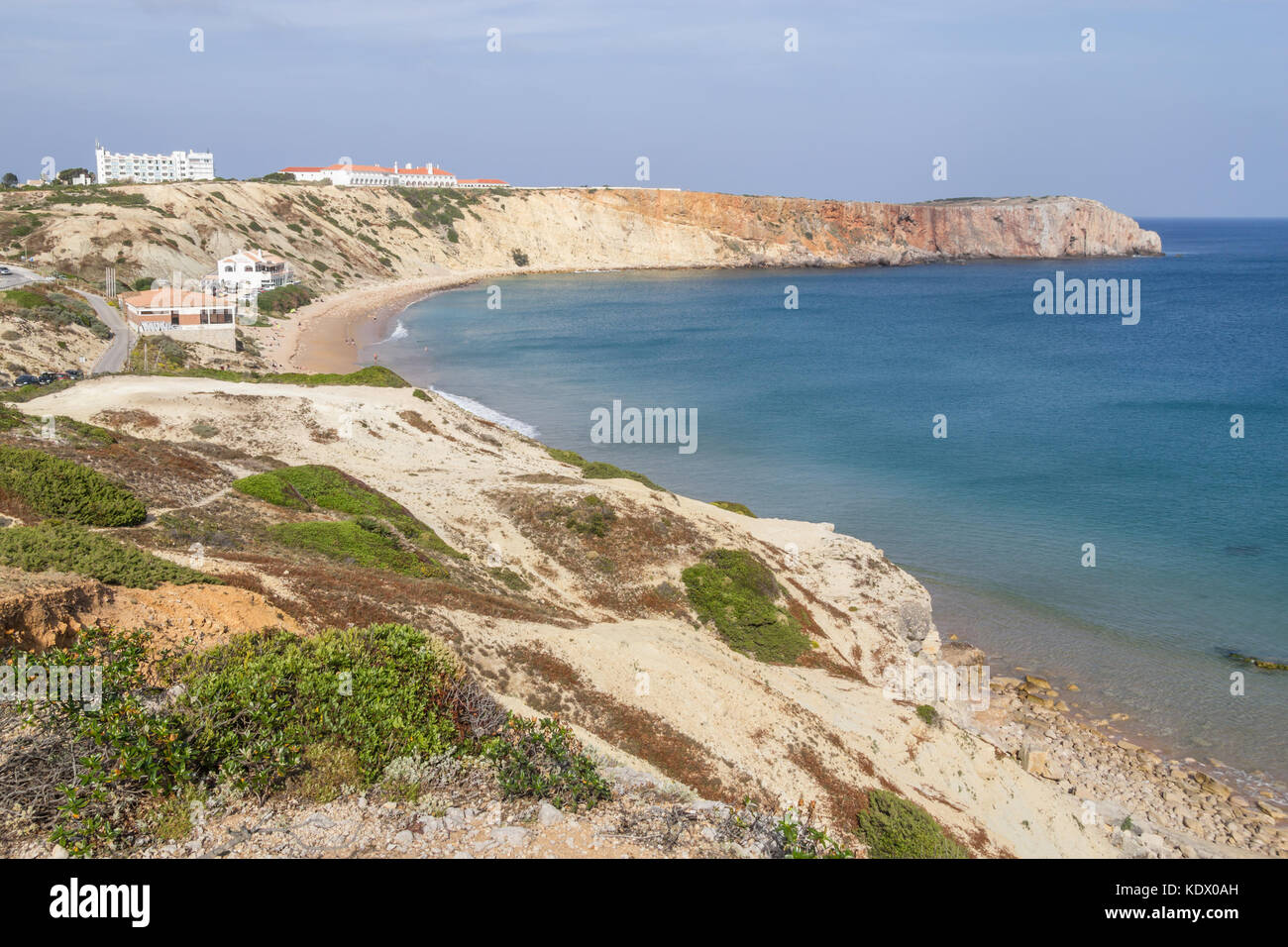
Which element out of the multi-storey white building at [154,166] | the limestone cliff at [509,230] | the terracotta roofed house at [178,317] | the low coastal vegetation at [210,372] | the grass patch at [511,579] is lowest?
the grass patch at [511,579]

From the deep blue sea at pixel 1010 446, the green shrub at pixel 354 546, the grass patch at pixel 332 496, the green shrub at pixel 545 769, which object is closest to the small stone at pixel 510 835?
the green shrub at pixel 545 769

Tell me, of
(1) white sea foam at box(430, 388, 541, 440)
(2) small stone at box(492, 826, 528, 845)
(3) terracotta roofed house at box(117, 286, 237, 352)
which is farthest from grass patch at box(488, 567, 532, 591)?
(3) terracotta roofed house at box(117, 286, 237, 352)

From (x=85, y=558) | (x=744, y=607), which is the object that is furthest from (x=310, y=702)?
(x=744, y=607)

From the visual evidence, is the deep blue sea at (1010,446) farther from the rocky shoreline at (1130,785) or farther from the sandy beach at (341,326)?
the sandy beach at (341,326)

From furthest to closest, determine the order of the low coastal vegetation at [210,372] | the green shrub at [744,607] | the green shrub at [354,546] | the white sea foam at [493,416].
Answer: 1. the white sea foam at [493,416]
2. the low coastal vegetation at [210,372]
3. the green shrub at [744,607]
4. the green shrub at [354,546]

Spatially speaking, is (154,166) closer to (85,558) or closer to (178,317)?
(178,317)

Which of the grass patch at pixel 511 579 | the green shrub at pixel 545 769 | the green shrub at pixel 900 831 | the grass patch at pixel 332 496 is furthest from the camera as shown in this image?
the grass patch at pixel 332 496
